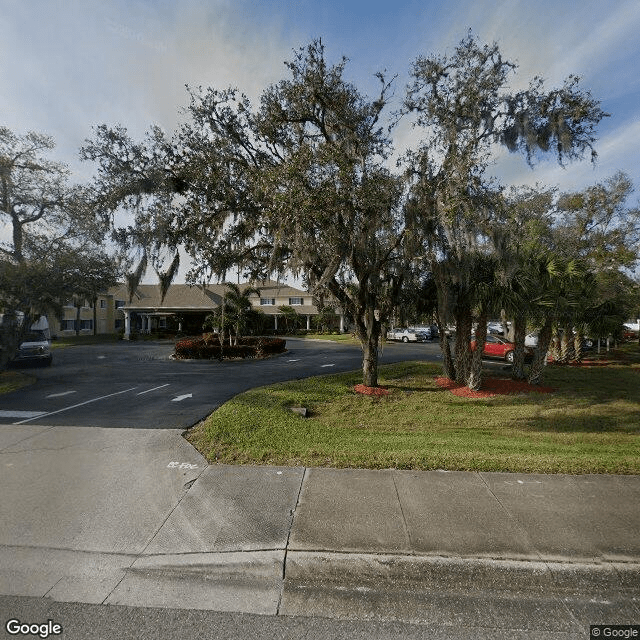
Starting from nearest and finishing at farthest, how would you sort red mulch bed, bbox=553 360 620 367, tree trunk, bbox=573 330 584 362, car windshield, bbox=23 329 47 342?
car windshield, bbox=23 329 47 342 → red mulch bed, bbox=553 360 620 367 → tree trunk, bbox=573 330 584 362

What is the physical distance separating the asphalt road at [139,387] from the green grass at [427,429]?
1309mm

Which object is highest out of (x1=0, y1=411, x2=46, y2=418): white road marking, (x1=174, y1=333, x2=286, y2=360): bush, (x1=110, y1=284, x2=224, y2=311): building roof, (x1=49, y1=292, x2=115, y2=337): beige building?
(x1=110, y1=284, x2=224, y2=311): building roof

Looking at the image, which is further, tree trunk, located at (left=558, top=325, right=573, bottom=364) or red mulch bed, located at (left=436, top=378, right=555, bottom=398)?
tree trunk, located at (left=558, top=325, right=573, bottom=364)

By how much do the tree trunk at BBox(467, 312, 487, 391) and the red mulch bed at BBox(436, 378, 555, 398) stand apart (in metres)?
0.23

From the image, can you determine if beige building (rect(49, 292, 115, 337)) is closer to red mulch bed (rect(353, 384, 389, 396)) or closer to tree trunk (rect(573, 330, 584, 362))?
red mulch bed (rect(353, 384, 389, 396))

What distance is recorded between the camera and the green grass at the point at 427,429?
5504 mm

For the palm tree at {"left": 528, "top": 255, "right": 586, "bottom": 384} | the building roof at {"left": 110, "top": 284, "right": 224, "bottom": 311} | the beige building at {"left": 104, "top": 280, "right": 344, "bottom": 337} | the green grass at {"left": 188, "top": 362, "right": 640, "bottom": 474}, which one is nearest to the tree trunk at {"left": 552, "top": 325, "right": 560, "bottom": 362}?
the green grass at {"left": 188, "top": 362, "right": 640, "bottom": 474}

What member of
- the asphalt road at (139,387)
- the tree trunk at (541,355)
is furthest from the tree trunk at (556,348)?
the asphalt road at (139,387)

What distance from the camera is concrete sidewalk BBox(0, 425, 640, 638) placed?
9.62 feet

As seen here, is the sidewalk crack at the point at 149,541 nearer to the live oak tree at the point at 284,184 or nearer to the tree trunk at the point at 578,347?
the live oak tree at the point at 284,184

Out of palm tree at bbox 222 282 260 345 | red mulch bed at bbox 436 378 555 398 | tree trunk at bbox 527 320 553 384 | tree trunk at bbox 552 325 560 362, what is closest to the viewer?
red mulch bed at bbox 436 378 555 398

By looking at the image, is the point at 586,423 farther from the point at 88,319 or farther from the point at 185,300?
the point at 88,319

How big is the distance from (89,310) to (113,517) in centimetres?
4907

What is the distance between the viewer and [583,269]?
13742mm
